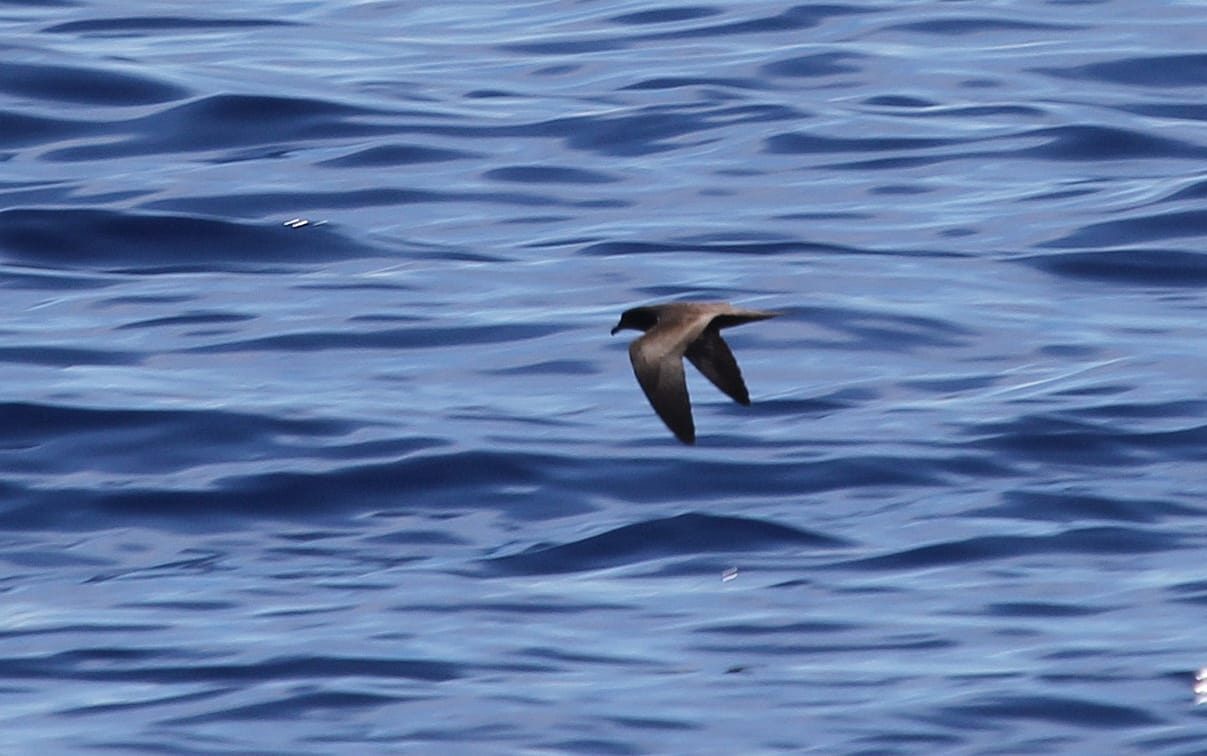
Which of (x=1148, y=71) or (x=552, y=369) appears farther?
(x=1148, y=71)

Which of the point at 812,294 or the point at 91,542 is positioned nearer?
the point at 91,542

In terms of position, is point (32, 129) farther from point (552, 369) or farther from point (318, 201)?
point (552, 369)

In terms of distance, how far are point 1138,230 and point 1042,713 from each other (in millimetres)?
5883

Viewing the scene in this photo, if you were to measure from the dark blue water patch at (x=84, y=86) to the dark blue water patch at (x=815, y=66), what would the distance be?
3.48m

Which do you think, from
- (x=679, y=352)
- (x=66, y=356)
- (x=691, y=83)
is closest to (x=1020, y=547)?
(x=679, y=352)

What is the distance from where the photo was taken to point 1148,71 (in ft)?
55.1

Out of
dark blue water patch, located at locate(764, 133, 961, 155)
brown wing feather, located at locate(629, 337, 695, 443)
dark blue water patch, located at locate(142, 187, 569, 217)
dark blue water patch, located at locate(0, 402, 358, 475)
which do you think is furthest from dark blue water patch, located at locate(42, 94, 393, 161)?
brown wing feather, located at locate(629, 337, 695, 443)

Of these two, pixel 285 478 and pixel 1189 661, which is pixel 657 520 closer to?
pixel 285 478

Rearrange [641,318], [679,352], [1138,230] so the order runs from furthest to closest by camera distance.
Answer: [1138,230]
[641,318]
[679,352]

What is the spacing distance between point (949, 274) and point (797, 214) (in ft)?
4.24

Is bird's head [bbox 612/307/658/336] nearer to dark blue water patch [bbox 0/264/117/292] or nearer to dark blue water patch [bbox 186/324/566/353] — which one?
dark blue water patch [bbox 186/324/566/353]

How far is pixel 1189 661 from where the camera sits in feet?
27.1

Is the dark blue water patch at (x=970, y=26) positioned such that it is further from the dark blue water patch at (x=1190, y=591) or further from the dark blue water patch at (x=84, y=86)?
the dark blue water patch at (x=1190, y=591)

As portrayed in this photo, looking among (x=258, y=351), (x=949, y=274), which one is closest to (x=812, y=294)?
Answer: (x=949, y=274)
